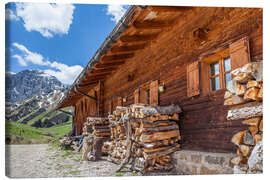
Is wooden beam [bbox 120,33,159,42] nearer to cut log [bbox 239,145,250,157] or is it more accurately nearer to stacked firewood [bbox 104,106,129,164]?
stacked firewood [bbox 104,106,129,164]

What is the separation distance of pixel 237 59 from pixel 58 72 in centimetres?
414

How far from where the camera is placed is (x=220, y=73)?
4285 mm

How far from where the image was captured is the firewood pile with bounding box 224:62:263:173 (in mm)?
2643

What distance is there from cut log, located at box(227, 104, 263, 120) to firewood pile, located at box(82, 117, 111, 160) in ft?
16.5

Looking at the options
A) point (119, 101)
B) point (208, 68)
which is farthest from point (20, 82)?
point (119, 101)

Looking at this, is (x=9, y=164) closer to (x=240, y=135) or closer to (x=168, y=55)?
(x=240, y=135)

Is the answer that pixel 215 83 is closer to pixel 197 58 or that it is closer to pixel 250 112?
pixel 197 58

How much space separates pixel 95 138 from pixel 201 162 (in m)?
4.21

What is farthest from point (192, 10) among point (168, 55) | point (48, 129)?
point (48, 129)

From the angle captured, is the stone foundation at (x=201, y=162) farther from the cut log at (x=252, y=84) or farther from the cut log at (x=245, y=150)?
the cut log at (x=252, y=84)

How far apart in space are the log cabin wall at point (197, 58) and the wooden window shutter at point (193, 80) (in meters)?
0.12

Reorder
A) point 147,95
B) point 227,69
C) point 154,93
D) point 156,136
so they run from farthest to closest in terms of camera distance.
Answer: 1. point 147,95
2. point 154,93
3. point 156,136
4. point 227,69

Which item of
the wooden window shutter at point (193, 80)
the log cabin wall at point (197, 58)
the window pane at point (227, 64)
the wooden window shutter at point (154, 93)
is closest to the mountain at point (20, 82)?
the wooden window shutter at point (154, 93)

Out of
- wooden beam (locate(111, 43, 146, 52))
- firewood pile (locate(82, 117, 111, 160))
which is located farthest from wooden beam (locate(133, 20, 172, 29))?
firewood pile (locate(82, 117, 111, 160))
